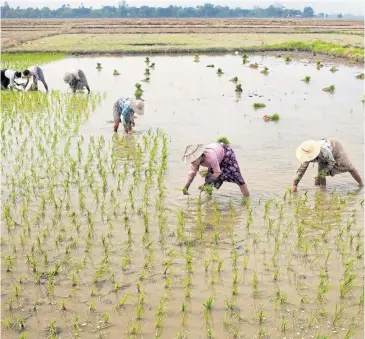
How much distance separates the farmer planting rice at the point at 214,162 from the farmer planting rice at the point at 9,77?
9175mm

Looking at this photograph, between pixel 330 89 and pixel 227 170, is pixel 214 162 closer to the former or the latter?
pixel 227 170

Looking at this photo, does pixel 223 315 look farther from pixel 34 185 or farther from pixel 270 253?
pixel 34 185

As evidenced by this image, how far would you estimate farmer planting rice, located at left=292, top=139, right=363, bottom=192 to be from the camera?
218 inches

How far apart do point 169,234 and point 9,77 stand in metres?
9.84

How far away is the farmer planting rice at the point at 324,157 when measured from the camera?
18.2 feet

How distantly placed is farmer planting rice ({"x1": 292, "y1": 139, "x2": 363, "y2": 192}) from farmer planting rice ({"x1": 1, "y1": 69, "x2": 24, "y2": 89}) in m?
9.68

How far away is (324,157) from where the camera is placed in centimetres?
575

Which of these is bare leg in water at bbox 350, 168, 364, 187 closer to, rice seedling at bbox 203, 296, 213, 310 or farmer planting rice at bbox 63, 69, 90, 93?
rice seedling at bbox 203, 296, 213, 310

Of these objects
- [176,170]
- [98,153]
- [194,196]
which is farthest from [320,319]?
[98,153]

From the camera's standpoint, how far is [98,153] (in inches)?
301

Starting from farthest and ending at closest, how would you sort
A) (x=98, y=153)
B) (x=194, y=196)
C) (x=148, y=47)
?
(x=148, y=47)
(x=98, y=153)
(x=194, y=196)

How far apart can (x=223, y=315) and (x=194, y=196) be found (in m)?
2.50

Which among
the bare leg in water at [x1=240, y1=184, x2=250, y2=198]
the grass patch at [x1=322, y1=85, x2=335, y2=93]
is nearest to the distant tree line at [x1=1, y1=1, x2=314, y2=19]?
the grass patch at [x1=322, y1=85, x2=335, y2=93]

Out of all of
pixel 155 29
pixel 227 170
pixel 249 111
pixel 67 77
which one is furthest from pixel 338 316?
pixel 155 29
